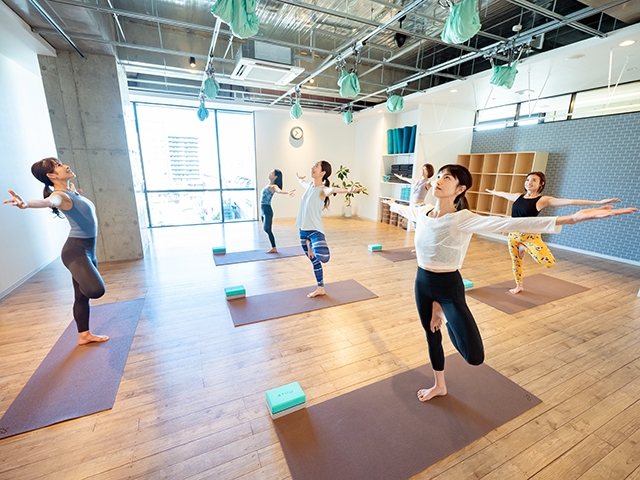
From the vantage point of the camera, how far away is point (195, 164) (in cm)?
735

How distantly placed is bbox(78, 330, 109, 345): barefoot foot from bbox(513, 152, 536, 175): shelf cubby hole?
23.1ft

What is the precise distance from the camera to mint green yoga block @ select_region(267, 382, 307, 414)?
1665 millimetres

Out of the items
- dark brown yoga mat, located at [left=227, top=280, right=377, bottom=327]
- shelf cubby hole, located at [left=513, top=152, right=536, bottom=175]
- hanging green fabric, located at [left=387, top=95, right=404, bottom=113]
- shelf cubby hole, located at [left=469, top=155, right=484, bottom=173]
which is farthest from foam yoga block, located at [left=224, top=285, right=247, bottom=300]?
shelf cubby hole, located at [left=469, top=155, right=484, bottom=173]

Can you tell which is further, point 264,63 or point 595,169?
point 595,169

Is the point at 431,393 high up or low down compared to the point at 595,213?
down

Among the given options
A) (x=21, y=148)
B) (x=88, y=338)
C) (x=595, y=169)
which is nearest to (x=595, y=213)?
(x=88, y=338)

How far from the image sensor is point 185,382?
1.98 m

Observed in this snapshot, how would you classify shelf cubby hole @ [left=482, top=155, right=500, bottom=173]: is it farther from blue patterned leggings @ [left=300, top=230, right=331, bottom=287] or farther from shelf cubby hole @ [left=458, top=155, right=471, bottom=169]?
blue patterned leggings @ [left=300, top=230, right=331, bottom=287]

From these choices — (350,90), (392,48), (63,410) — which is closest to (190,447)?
(63,410)

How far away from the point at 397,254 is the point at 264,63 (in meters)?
3.63

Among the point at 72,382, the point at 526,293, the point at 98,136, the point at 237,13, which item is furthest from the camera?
the point at 98,136

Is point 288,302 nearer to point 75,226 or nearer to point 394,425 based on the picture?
point 394,425

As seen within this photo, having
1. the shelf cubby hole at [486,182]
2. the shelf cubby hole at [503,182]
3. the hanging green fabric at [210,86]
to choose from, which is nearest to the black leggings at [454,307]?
the hanging green fabric at [210,86]

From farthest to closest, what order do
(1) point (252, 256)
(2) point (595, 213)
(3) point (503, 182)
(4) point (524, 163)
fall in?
(3) point (503, 182), (4) point (524, 163), (1) point (252, 256), (2) point (595, 213)
